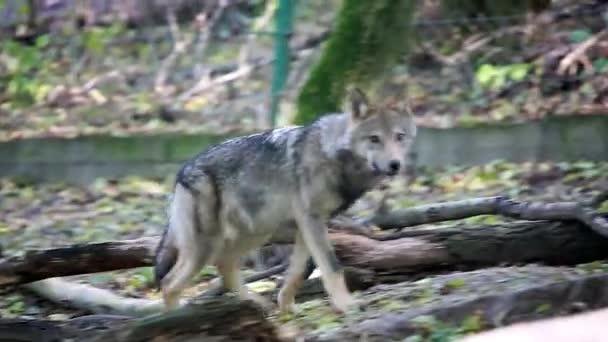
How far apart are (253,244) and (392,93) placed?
426 centimetres

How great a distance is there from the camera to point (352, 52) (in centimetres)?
919

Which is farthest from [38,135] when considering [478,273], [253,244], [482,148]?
[478,273]

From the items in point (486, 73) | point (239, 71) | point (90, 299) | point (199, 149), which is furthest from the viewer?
point (239, 71)

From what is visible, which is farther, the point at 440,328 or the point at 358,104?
the point at 358,104

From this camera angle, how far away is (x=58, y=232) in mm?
9570

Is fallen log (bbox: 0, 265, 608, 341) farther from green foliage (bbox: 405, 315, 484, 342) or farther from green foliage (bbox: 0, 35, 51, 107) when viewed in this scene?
green foliage (bbox: 0, 35, 51, 107)

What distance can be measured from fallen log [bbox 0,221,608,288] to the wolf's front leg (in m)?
0.39

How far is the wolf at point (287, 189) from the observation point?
589 centimetres

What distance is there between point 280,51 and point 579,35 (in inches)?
123

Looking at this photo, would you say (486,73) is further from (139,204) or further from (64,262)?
(64,262)

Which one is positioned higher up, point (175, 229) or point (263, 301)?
point (175, 229)

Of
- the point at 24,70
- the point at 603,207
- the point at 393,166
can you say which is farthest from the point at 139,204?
the point at 393,166

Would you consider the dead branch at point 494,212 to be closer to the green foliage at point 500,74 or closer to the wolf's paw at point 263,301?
the wolf's paw at point 263,301

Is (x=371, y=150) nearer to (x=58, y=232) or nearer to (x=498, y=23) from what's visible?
(x=58, y=232)
